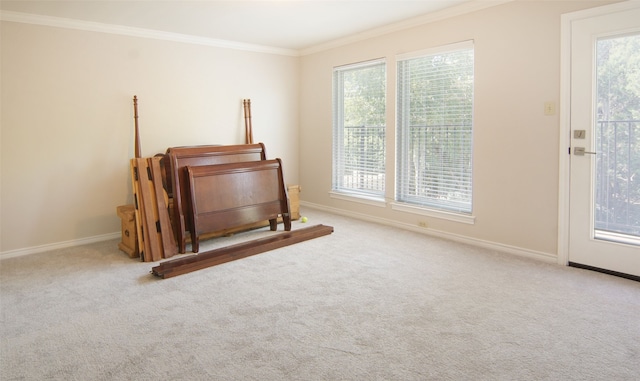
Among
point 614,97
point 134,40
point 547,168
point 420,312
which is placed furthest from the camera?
point 134,40

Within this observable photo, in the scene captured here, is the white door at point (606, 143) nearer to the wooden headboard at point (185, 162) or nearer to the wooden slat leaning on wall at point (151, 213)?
the wooden headboard at point (185, 162)

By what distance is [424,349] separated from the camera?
7.32 ft

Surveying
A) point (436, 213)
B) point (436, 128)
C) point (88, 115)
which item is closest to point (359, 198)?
point (436, 213)

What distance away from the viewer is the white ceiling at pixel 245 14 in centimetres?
384

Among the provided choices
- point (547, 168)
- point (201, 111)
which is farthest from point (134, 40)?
point (547, 168)

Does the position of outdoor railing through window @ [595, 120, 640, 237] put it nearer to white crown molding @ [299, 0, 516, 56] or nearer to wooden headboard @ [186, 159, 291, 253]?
white crown molding @ [299, 0, 516, 56]

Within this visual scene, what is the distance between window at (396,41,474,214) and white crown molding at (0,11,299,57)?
2122 mm

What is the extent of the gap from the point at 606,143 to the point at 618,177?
277 mm

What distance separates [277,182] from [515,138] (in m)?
2.57

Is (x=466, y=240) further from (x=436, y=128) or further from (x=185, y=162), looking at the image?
(x=185, y=162)

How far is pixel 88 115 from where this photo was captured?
445 centimetres

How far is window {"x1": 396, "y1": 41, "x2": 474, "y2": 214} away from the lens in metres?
4.25

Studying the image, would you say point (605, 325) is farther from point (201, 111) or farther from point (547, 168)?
point (201, 111)

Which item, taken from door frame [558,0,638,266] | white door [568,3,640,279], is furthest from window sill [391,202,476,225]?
white door [568,3,640,279]
